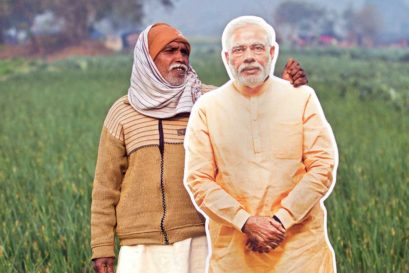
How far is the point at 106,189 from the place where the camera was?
2.14 m

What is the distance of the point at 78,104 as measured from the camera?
13273mm

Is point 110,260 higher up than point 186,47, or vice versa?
point 186,47

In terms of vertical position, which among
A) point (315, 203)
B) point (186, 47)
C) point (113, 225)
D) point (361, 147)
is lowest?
point (361, 147)

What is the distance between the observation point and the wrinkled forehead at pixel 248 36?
1.57m

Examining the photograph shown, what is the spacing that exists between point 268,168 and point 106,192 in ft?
2.31

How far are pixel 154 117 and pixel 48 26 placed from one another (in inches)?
1893

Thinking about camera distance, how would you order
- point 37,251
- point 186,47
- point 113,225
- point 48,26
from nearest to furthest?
point 186,47, point 113,225, point 37,251, point 48,26

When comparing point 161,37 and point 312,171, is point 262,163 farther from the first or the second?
point 161,37

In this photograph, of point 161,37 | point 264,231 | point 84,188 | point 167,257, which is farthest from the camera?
point 84,188

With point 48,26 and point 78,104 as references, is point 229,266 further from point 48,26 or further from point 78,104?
point 48,26

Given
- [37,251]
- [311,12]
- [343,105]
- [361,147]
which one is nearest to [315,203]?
[37,251]

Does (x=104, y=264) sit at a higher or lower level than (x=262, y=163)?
lower

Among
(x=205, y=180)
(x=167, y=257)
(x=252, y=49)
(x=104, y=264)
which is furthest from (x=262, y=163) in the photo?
(x=104, y=264)

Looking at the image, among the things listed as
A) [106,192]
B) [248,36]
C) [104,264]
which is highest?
[248,36]
